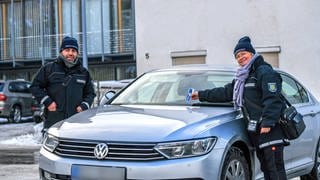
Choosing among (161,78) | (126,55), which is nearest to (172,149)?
(161,78)

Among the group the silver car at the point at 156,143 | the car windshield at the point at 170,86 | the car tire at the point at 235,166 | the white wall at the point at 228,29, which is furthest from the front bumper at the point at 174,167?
the white wall at the point at 228,29

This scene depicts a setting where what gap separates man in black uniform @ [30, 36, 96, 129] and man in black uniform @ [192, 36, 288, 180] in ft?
6.23

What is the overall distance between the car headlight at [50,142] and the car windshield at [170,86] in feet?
3.62

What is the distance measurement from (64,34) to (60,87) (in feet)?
64.6

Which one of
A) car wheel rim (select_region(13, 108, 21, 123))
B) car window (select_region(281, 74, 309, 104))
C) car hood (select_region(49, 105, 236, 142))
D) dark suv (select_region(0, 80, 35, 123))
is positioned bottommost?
car wheel rim (select_region(13, 108, 21, 123))

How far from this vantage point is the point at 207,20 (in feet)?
69.4

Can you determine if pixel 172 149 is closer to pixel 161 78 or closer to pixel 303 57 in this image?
pixel 161 78

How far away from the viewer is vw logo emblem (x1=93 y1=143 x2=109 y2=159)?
4984 millimetres

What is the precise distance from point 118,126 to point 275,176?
1.59m

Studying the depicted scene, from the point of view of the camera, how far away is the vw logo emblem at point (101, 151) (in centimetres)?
498

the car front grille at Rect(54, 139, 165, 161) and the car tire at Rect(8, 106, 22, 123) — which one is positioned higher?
the car front grille at Rect(54, 139, 165, 161)

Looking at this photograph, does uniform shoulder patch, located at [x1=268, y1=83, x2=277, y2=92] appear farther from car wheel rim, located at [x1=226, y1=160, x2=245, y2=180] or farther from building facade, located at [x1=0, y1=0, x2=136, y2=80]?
building facade, located at [x1=0, y1=0, x2=136, y2=80]

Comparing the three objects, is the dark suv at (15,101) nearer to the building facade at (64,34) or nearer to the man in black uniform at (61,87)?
the building facade at (64,34)

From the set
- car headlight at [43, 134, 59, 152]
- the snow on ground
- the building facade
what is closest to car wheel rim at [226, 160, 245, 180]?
car headlight at [43, 134, 59, 152]
